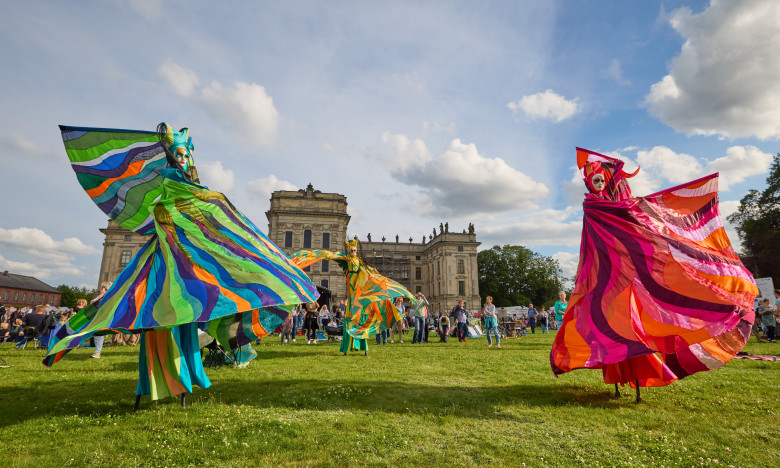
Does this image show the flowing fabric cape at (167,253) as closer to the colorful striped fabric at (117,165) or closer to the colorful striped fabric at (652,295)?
the colorful striped fabric at (117,165)

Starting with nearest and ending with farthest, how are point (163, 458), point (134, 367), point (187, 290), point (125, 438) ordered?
point (163, 458)
point (125, 438)
point (187, 290)
point (134, 367)

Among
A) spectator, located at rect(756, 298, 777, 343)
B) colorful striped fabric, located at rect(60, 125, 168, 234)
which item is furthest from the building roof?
spectator, located at rect(756, 298, 777, 343)

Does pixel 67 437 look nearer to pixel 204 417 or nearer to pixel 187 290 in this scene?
pixel 204 417

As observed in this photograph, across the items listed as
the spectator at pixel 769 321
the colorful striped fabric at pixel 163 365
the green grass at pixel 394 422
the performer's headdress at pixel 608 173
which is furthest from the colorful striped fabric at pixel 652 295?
the spectator at pixel 769 321

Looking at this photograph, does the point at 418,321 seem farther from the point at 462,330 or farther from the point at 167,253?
the point at 167,253

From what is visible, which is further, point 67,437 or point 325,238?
point 325,238

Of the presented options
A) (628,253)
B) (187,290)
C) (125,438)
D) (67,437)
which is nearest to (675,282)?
(628,253)

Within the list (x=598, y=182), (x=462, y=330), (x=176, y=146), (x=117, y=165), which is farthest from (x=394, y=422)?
(x=462, y=330)

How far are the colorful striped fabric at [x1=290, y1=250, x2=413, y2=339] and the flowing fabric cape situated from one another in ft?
17.6

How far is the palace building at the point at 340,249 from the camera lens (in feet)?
172

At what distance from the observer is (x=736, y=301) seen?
4812 mm

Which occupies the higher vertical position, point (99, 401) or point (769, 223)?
point (769, 223)

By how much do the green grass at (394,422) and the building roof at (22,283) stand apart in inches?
3842

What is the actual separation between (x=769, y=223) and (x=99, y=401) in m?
50.1
